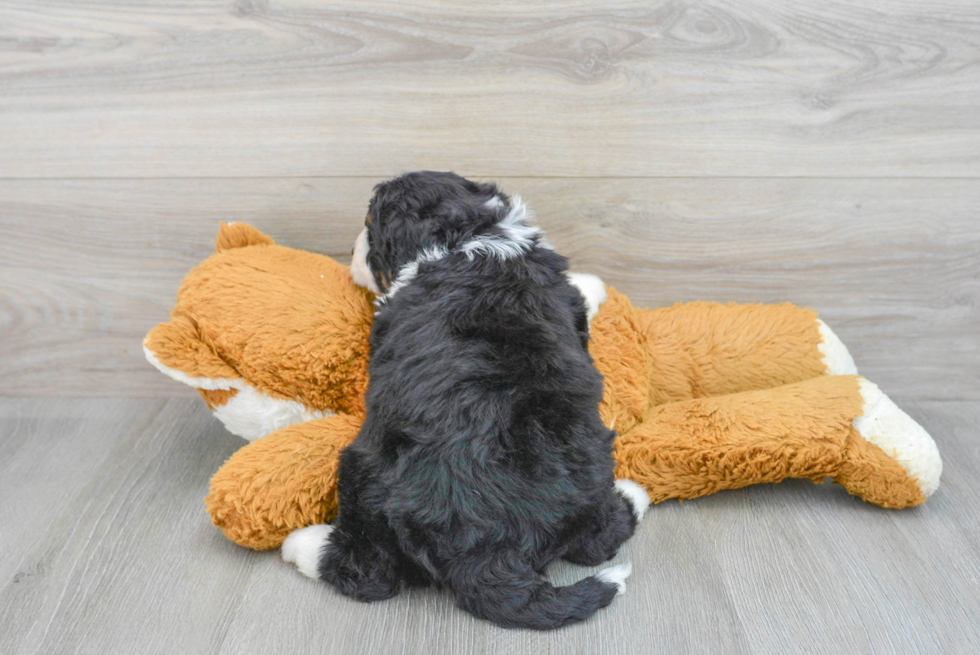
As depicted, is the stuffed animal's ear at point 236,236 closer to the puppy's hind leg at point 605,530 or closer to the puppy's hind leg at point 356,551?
the puppy's hind leg at point 356,551

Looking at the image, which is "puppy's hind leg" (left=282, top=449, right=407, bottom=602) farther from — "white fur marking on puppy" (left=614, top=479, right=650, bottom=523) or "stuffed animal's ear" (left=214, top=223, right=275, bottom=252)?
"stuffed animal's ear" (left=214, top=223, right=275, bottom=252)

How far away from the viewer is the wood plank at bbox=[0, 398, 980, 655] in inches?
35.5

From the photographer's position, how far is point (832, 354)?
127 centimetres

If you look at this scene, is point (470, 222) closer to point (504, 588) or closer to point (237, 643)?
point (504, 588)

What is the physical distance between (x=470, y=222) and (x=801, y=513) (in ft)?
2.23

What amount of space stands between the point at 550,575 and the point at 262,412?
0.51 metres

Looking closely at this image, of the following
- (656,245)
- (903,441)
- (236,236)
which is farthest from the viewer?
(656,245)

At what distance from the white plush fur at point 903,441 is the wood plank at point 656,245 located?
0.35 metres

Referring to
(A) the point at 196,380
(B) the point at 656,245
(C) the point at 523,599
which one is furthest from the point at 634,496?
(A) the point at 196,380

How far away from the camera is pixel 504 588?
889mm

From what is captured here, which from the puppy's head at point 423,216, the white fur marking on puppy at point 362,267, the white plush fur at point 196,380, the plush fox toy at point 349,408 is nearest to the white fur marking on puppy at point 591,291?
the plush fox toy at point 349,408

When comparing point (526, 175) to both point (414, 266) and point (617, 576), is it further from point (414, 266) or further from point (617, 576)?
point (617, 576)

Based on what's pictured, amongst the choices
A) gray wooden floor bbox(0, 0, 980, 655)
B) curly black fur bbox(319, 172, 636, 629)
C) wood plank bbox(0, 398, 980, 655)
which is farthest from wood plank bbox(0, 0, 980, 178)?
wood plank bbox(0, 398, 980, 655)

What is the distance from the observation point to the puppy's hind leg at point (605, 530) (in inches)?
38.5
